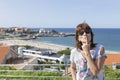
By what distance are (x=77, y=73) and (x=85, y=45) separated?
31cm

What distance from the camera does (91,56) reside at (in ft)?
9.04

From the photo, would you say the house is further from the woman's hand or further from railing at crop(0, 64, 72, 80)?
the woman's hand

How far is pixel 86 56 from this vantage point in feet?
8.94

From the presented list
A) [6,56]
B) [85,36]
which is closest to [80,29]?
[85,36]

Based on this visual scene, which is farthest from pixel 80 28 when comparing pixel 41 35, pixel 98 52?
pixel 41 35

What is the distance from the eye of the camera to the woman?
2.73 m

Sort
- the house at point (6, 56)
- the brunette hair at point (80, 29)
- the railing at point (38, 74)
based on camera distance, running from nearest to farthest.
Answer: the brunette hair at point (80, 29), the railing at point (38, 74), the house at point (6, 56)

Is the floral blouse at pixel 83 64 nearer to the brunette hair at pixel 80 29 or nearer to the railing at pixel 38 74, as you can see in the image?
the brunette hair at pixel 80 29

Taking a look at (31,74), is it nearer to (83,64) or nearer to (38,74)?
(38,74)

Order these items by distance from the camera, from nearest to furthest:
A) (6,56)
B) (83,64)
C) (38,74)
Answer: (83,64)
(38,74)
(6,56)

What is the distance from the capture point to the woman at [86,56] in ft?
8.97

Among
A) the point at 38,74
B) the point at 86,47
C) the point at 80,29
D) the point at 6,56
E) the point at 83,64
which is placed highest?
the point at 80,29

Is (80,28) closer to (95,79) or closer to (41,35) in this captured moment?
(95,79)

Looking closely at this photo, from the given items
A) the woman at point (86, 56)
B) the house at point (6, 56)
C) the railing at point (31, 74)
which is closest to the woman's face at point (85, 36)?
the woman at point (86, 56)
